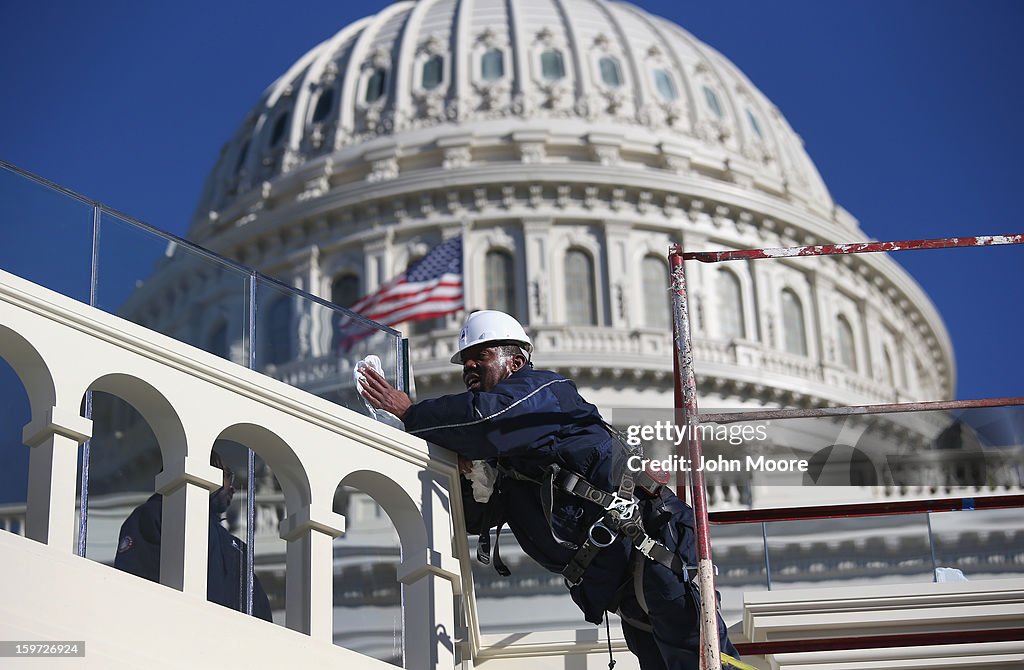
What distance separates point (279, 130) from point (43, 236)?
160 feet

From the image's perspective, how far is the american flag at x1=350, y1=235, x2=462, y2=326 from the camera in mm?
45969

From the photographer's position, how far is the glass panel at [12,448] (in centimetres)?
1015

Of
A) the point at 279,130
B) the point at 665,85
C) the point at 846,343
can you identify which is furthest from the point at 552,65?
the point at 846,343

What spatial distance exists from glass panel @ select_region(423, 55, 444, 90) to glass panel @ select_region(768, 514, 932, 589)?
4139 centimetres

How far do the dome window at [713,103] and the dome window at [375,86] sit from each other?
955 centimetres

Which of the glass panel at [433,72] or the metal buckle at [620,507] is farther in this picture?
the glass panel at [433,72]

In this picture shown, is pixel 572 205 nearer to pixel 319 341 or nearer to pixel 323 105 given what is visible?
pixel 323 105

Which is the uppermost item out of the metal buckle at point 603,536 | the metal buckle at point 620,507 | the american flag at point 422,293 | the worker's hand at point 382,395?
the american flag at point 422,293

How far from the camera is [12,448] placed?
1020 centimetres

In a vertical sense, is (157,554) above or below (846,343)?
below

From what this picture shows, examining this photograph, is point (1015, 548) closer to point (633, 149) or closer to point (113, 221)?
point (113, 221)

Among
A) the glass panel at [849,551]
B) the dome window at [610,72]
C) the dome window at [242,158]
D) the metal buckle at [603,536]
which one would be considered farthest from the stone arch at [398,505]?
the dome window at [242,158]

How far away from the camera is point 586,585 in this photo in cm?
1043

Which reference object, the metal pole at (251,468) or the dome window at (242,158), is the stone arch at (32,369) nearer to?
the metal pole at (251,468)
